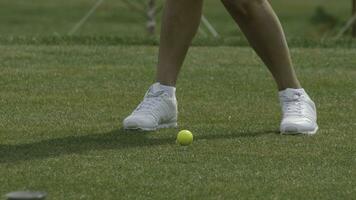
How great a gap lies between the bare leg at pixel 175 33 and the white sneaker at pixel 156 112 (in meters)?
0.06

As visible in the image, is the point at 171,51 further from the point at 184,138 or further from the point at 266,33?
the point at 184,138

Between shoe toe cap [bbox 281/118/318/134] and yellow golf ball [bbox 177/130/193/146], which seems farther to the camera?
shoe toe cap [bbox 281/118/318/134]

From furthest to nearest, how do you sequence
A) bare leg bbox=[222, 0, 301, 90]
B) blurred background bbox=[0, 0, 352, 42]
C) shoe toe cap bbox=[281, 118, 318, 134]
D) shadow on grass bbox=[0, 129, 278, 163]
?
blurred background bbox=[0, 0, 352, 42]
bare leg bbox=[222, 0, 301, 90]
shoe toe cap bbox=[281, 118, 318, 134]
shadow on grass bbox=[0, 129, 278, 163]

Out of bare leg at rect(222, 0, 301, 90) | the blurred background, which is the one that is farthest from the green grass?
the blurred background

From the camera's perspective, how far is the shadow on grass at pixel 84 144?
5031mm

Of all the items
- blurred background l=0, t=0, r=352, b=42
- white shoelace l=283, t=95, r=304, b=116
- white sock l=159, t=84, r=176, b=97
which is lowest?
blurred background l=0, t=0, r=352, b=42

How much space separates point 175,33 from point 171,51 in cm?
9

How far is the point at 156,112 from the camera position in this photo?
19.1 ft

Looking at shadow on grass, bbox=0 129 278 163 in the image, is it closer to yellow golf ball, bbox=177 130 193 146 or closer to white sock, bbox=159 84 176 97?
yellow golf ball, bbox=177 130 193 146

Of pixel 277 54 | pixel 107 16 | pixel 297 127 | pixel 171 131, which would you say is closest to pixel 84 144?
pixel 171 131

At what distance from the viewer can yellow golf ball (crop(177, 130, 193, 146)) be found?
5.30 metres

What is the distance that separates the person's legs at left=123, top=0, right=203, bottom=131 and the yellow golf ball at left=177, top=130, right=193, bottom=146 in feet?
1.73

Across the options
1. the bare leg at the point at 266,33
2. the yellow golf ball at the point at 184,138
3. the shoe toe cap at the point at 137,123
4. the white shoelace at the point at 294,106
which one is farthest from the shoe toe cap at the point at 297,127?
the shoe toe cap at the point at 137,123

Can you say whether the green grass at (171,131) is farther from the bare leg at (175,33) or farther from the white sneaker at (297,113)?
the bare leg at (175,33)
